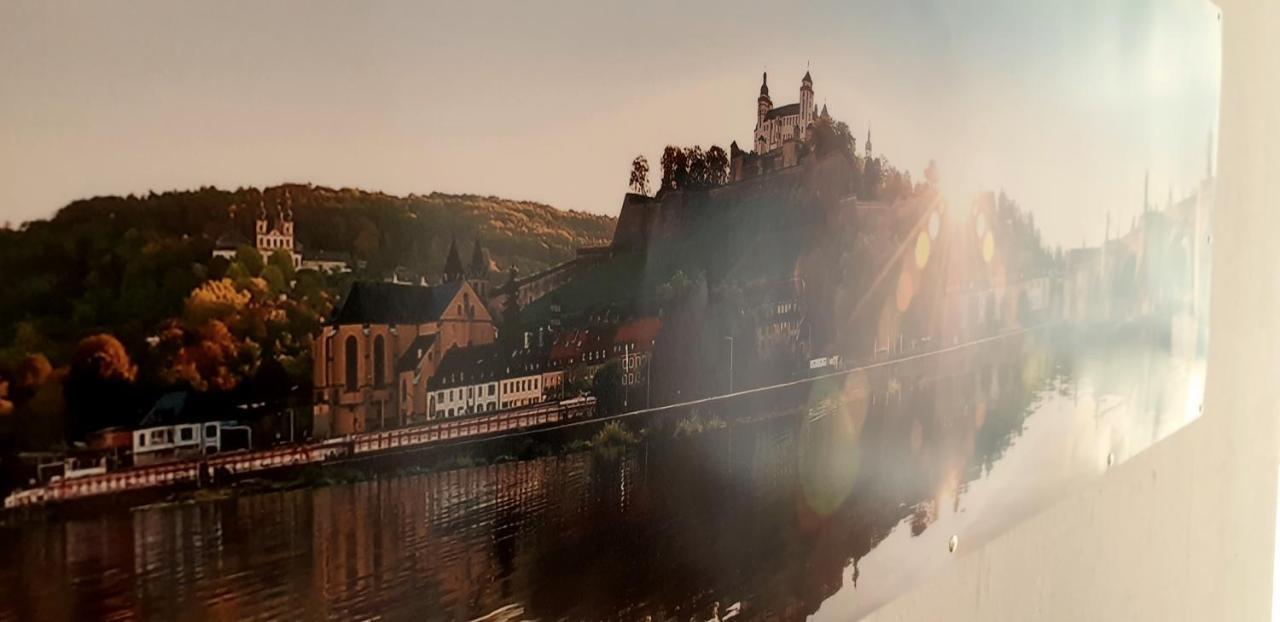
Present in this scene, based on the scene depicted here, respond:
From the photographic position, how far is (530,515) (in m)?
0.47

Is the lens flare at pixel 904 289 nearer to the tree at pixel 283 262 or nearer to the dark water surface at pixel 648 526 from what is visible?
the dark water surface at pixel 648 526

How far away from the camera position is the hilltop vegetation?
0.29m


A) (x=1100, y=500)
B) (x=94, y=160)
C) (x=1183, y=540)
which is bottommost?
(x=1183, y=540)

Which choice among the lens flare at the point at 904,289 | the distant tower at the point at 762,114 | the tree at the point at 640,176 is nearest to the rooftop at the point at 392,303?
the tree at the point at 640,176

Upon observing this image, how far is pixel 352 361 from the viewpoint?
38cm

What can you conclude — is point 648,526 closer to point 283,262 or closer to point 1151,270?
point 283,262

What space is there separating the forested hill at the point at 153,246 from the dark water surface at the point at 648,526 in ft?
0.22

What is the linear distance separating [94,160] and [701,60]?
334mm

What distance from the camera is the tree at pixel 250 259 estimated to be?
34cm

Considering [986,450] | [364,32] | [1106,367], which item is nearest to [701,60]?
[364,32]

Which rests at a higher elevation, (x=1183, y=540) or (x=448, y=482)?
(x=448, y=482)

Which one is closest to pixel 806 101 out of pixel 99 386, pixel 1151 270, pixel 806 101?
pixel 806 101

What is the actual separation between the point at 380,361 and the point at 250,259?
69 mm

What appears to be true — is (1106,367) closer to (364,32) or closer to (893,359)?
(893,359)
